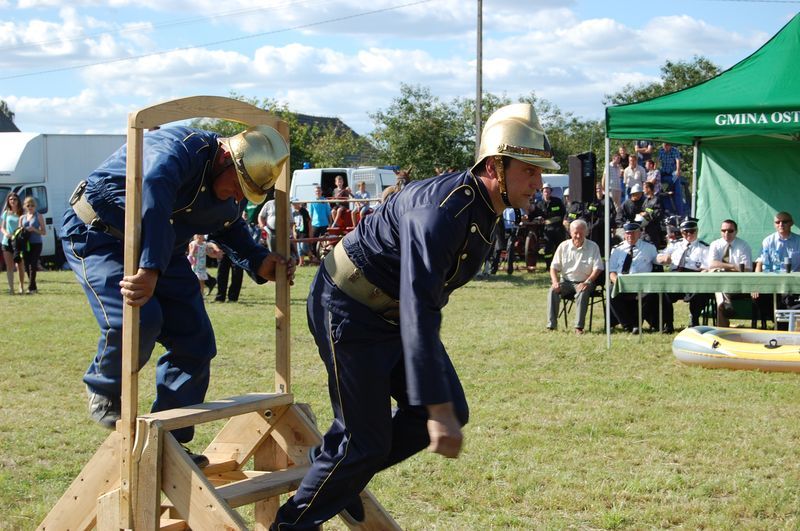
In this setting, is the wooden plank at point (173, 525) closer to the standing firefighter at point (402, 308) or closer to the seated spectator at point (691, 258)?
the standing firefighter at point (402, 308)

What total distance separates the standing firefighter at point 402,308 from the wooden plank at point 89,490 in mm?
703

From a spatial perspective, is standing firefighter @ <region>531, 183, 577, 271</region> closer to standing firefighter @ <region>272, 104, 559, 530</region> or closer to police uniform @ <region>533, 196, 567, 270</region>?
police uniform @ <region>533, 196, 567, 270</region>

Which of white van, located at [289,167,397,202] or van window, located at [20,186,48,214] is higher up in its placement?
white van, located at [289,167,397,202]

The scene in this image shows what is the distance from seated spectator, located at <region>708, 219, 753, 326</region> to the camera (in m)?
12.4

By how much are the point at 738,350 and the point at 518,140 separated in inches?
271

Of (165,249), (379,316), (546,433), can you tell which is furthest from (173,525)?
(546,433)

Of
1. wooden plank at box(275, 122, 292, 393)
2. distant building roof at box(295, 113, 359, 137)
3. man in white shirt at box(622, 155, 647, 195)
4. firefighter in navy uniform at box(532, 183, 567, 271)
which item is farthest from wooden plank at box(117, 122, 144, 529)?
distant building roof at box(295, 113, 359, 137)

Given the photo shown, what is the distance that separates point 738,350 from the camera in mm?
9664

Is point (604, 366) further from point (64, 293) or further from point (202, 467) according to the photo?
point (64, 293)

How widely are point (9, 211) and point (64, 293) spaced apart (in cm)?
169

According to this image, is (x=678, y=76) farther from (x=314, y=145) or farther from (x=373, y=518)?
(x=373, y=518)

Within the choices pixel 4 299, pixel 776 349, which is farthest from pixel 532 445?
pixel 4 299

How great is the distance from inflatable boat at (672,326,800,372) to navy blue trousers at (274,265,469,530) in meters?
6.43

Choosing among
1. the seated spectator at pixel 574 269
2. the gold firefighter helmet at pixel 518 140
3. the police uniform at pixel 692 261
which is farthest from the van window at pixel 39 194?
the gold firefighter helmet at pixel 518 140
